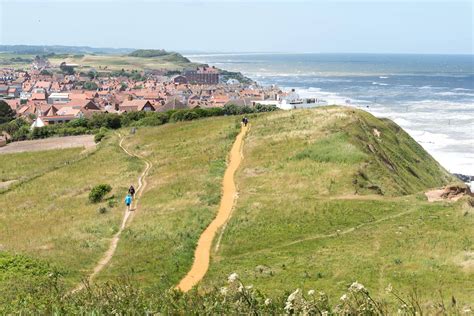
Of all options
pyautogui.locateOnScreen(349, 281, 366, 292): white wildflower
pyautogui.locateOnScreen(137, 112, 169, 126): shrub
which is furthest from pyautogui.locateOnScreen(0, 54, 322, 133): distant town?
pyautogui.locateOnScreen(349, 281, 366, 292): white wildflower

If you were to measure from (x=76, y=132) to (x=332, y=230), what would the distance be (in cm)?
5503

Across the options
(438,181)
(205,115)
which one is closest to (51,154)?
(205,115)

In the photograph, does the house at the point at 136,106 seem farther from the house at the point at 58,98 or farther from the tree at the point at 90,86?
the tree at the point at 90,86

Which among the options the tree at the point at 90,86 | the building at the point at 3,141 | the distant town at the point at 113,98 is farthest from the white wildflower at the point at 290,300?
the tree at the point at 90,86

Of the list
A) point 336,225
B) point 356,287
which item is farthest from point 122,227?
point 356,287

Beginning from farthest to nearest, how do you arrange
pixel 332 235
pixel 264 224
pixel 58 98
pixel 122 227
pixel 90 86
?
pixel 90 86 < pixel 58 98 < pixel 122 227 < pixel 264 224 < pixel 332 235

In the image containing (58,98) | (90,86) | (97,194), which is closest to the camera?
(97,194)

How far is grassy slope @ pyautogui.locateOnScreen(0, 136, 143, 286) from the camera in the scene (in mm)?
20953

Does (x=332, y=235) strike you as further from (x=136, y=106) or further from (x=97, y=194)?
(x=136, y=106)

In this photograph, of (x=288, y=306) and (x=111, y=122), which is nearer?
(x=288, y=306)

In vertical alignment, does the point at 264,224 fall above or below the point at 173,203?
above

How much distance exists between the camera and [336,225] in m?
22.2

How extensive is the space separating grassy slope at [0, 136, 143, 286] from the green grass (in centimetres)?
109

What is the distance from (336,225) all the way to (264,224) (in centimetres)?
297
